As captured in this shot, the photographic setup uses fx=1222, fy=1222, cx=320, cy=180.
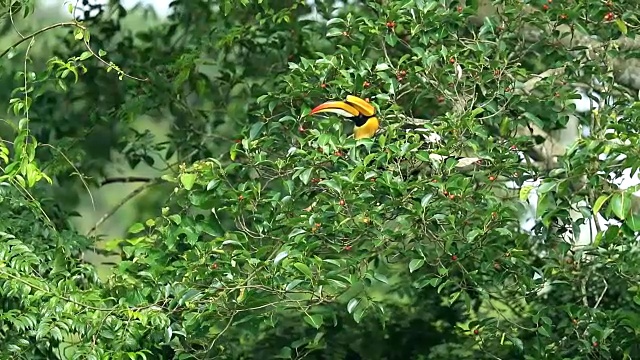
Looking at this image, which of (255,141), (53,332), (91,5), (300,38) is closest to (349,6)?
(300,38)

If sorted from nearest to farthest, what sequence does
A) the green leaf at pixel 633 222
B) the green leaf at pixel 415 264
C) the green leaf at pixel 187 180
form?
the green leaf at pixel 633 222
the green leaf at pixel 415 264
the green leaf at pixel 187 180

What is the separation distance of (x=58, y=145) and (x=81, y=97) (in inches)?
13.7

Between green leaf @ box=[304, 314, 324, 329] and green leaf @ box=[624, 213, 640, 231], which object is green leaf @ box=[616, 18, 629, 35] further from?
green leaf @ box=[304, 314, 324, 329]

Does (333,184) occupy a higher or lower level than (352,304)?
higher

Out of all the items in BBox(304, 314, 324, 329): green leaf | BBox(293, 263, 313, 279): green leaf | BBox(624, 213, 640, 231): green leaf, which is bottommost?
BBox(304, 314, 324, 329): green leaf

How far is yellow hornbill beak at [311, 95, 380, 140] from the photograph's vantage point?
3.03 m

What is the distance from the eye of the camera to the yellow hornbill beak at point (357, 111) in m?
3.03

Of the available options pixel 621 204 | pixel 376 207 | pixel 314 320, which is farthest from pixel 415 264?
pixel 621 204

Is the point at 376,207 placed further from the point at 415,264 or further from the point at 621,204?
the point at 621,204

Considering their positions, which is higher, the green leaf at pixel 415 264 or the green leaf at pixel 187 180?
the green leaf at pixel 187 180

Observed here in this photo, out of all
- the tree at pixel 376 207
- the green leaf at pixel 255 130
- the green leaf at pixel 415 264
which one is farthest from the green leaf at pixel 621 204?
the green leaf at pixel 255 130

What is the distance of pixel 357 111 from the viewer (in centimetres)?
304

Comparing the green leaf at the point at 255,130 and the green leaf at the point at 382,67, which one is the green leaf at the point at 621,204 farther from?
the green leaf at the point at 255,130

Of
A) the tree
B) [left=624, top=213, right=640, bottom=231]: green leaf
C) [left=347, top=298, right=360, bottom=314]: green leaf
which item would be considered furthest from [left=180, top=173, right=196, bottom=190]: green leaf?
[left=624, top=213, right=640, bottom=231]: green leaf
